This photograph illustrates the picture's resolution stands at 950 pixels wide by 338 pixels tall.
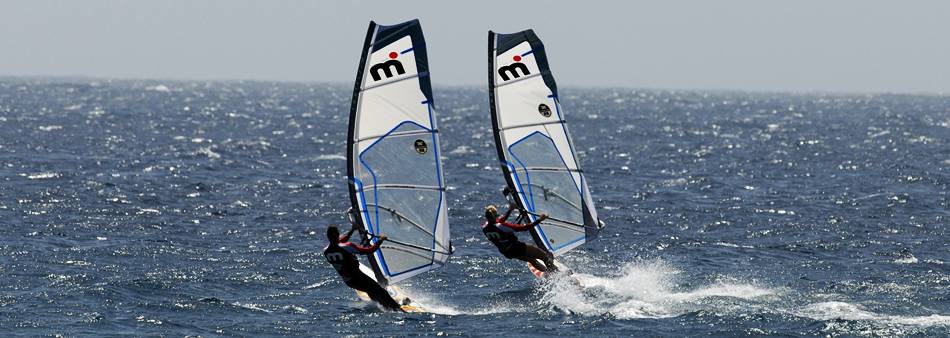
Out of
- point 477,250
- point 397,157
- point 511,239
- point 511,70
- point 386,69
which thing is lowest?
point 477,250

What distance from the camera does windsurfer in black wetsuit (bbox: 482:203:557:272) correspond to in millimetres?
23812

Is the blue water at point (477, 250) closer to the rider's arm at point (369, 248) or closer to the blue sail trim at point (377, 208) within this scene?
the blue sail trim at point (377, 208)

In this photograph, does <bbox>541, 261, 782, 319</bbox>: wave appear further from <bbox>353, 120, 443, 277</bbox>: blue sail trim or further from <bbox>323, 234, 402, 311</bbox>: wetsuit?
<bbox>323, 234, 402, 311</bbox>: wetsuit

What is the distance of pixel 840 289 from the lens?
24.8 metres

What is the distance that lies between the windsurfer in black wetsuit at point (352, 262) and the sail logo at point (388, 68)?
260 centimetres

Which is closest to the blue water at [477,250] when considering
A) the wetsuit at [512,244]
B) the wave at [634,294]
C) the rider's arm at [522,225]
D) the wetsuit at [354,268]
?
the wave at [634,294]

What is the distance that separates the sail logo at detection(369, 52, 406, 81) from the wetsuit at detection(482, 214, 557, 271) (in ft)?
12.8

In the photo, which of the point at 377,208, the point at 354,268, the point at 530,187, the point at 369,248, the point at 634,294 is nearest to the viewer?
the point at 369,248

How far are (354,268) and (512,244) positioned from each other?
3.55m

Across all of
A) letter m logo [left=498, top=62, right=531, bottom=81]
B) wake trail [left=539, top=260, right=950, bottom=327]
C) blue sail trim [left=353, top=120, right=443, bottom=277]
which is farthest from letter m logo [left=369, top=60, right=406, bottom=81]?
wake trail [left=539, top=260, right=950, bottom=327]

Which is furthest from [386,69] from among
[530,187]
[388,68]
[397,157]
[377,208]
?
[530,187]

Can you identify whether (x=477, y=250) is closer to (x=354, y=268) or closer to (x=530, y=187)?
(x=530, y=187)

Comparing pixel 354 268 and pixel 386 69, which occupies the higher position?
pixel 386 69

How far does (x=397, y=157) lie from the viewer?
21.8 metres
